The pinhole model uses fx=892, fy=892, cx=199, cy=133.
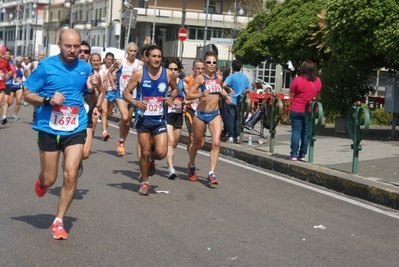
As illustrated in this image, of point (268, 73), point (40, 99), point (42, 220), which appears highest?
point (268, 73)

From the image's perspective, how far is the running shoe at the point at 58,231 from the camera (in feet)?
26.1

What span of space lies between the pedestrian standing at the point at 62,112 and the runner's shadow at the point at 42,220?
1.94ft

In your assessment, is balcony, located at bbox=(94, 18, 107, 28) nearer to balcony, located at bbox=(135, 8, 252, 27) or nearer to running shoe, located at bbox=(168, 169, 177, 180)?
balcony, located at bbox=(135, 8, 252, 27)

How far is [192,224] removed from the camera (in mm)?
9078

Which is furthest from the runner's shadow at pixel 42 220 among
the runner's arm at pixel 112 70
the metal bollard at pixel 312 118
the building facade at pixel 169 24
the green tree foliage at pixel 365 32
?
the building facade at pixel 169 24

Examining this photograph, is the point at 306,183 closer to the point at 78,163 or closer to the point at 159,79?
the point at 159,79

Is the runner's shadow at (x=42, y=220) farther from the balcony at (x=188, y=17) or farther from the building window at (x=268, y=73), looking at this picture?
the balcony at (x=188, y=17)

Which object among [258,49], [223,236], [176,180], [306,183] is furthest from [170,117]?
[258,49]

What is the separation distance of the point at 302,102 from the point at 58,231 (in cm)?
766

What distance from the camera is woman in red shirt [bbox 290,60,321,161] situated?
14875mm

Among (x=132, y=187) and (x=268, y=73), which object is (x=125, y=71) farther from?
(x=268, y=73)

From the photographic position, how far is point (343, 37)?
20.9m

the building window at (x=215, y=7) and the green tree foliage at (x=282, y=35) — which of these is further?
the building window at (x=215, y=7)

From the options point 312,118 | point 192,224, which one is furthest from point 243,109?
point 192,224
